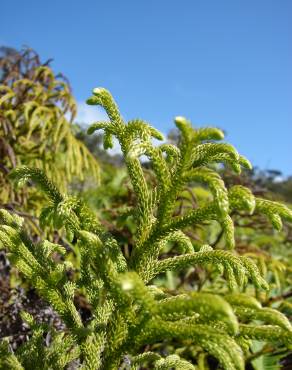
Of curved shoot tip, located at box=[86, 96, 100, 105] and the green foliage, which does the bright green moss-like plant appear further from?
the green foliage

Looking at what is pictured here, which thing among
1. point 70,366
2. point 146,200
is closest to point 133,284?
point 146,200

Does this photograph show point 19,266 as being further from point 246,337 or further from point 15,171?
point 246,337

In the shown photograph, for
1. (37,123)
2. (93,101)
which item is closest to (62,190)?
(37,123)

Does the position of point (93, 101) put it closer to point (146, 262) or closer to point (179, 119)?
point (179, 119)

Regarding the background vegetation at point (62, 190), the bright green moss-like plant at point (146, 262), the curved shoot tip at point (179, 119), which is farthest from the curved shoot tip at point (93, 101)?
the background vegetation at point (62, 190)

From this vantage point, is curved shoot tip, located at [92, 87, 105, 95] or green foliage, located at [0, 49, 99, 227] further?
green foliage, located at [0, 49, 99, 227]

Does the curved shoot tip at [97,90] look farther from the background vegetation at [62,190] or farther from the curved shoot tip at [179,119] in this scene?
the background vegetation at [62,190]

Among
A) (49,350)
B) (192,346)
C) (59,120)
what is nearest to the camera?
(49,350)

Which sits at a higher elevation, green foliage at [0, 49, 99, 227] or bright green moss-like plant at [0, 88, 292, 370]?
green foliage at [0, 49, 99, 227]

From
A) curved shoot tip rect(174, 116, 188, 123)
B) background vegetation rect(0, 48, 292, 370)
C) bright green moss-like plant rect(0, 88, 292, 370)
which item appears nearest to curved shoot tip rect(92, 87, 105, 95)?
bright green moss-like plant rect(0, 88, 292, 370)
